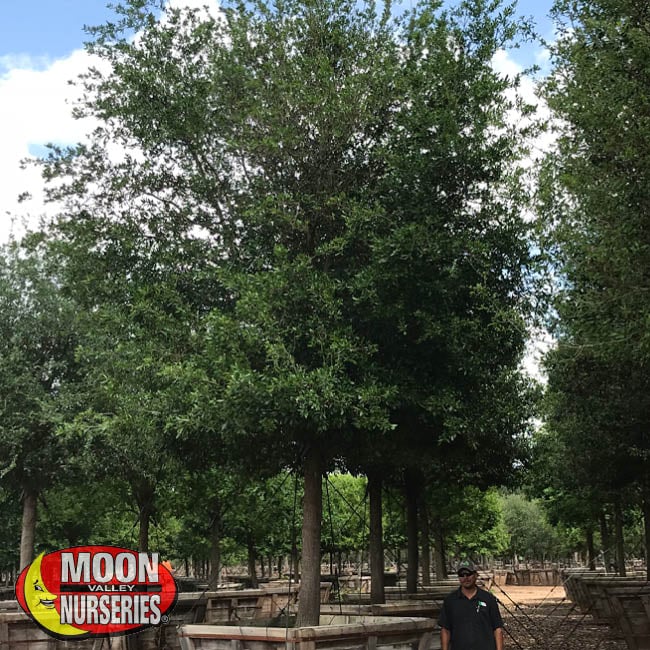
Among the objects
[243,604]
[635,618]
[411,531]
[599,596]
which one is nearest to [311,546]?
[635,618]

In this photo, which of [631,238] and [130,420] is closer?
[631,238]

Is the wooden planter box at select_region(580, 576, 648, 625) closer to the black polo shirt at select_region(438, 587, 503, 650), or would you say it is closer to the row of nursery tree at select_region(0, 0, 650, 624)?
the row of nursery tree at select_region(0, 0, 650, 624)

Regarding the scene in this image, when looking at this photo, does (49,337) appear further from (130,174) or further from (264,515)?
(264,515)

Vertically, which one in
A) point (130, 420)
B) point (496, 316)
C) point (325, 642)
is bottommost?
point (325, 642)

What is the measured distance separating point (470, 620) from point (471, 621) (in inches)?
0.5

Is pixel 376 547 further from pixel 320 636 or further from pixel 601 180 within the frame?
pixel 601 180

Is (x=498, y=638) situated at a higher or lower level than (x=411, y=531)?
lower

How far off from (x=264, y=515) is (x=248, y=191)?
23914 mm

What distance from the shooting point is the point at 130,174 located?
15.8 meters

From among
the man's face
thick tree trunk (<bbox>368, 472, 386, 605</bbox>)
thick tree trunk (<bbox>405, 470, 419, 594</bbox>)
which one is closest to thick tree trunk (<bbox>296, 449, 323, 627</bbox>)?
the man's face

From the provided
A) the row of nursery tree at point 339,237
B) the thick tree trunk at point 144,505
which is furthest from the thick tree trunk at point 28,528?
the row of nursery tree at point 339,237

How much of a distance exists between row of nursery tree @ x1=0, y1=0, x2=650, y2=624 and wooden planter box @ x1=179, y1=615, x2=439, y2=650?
4.25 feet

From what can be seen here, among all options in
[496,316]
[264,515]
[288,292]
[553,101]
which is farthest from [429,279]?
[264,515]

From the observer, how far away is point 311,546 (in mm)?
13883
